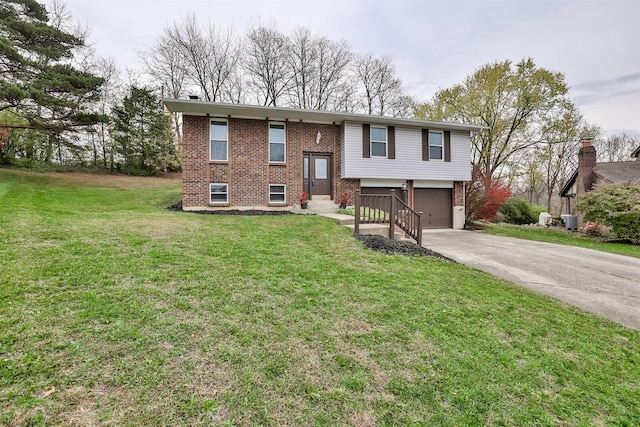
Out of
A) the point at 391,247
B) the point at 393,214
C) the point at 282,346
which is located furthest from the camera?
the point at 393,214

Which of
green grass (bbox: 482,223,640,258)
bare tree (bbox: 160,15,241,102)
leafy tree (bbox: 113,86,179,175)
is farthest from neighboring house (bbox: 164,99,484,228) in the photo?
bare tree (bbox: 160,15,241,102)

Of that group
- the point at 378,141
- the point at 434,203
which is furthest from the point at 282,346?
the point at 434,203

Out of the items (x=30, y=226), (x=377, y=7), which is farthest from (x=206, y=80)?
(x=30, y=226)

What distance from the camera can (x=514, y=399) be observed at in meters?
2.01

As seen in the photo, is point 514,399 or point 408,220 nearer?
point 514,399

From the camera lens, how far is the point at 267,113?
35.3ft

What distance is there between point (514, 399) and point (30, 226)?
24.2 ft

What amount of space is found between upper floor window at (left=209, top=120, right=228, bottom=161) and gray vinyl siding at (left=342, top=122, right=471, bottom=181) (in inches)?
182

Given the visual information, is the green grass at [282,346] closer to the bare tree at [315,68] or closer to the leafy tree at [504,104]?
the leafy tree at [504,104]

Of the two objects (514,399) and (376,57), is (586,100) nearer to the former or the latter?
(376,57)

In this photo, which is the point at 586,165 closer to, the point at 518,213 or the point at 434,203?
the point at 518,213

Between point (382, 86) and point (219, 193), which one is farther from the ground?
point (382, 86)

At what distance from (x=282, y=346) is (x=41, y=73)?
55.6 ft

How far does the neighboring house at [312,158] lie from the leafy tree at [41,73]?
635 cm
